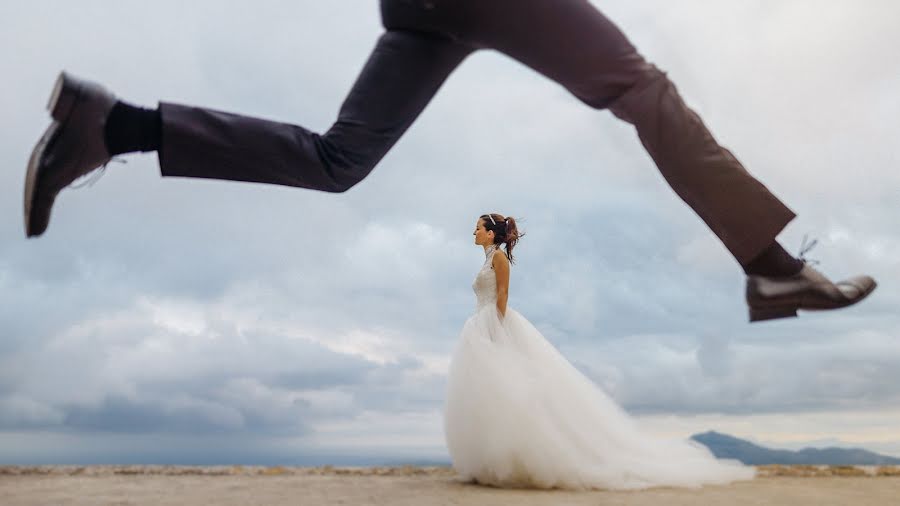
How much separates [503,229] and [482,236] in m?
0.12

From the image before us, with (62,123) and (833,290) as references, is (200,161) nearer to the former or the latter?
(62,123)

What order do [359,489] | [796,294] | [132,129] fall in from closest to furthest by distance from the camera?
1. [132,129]
2. [796,294]
3. [359,489]

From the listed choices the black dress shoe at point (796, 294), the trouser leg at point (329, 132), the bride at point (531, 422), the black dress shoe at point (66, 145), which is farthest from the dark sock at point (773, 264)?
the bride at point (531, 422)

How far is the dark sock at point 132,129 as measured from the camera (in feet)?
5.85

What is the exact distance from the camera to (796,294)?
195 cm

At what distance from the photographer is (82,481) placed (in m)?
3.84

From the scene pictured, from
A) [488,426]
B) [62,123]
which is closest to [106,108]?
[62,123]

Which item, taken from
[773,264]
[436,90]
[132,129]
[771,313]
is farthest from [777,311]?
[132,129]

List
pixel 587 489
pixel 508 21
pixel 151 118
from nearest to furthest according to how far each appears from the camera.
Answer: pixel 508 21 < pixel 151 118 < pixel 587 489

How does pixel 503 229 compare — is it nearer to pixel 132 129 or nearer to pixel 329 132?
pixel 329 132

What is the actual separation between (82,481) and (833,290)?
3548 mm

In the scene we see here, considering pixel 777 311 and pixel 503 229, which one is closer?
pixel 777 311

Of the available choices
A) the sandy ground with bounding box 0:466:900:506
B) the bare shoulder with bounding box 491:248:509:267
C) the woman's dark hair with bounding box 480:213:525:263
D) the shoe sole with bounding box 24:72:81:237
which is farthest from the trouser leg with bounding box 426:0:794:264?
the woman's dark hair with bounding box 480:213:525:263

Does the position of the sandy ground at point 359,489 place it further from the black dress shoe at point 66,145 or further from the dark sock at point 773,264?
the black dress shoe at point 66,145
